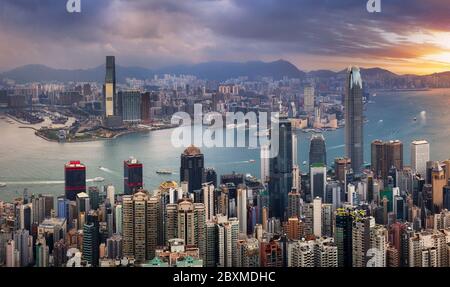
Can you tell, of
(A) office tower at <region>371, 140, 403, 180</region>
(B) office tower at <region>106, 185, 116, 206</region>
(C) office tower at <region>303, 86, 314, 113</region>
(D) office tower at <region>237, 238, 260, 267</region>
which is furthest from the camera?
(C) office tower at <region>303, 86, 314, 113</region>

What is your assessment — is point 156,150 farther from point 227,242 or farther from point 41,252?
point 41,252

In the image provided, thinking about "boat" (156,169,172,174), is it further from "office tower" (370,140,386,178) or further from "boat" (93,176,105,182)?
"office tower" (370,140,386,178)

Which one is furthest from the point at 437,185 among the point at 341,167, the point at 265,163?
the point at 265,163

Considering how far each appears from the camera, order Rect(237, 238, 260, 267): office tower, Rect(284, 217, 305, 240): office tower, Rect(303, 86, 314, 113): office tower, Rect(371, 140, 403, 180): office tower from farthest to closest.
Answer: Rect(303, 86, 314, 113): office tower, Rect(371, 140, 403, 180): office tower, Rect(284, 217, 305, 240): office tower, Rect(237, 238, 260, 267): office tower

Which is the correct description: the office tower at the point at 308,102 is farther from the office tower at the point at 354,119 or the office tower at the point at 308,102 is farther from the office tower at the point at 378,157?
the office tower at the point at 378,157

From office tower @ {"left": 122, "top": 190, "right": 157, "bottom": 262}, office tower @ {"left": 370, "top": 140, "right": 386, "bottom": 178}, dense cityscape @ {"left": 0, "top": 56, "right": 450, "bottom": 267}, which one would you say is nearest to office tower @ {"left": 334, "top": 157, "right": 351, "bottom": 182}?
dense cityscape @ {"left": 0, "top": 56, "right": 450, "bottom": 267}

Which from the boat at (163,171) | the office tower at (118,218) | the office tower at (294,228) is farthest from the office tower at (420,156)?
the office tower at (118,218)
